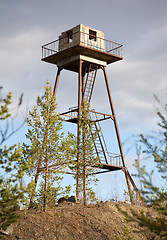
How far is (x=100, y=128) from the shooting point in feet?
69.9

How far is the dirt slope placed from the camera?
1474 centimetres

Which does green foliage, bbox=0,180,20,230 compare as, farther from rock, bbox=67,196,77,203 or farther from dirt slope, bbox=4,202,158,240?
rock, bbox=67,196,77,203

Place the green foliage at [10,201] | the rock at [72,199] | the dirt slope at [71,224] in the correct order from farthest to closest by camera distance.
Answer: the rock at [72,199]
the dirt slope at [71,224]
the green foliage at [10,201]

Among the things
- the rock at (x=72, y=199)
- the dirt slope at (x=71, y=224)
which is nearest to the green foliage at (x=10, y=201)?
the dirt slope at (x=71, y=224)

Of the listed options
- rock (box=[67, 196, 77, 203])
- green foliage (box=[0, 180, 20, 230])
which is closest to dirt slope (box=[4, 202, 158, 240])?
rock (box=[67, 196, 77, 203])

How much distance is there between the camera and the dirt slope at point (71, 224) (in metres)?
14.7

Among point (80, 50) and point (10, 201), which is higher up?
point (80, 50)

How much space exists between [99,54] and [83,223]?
10.5 meters

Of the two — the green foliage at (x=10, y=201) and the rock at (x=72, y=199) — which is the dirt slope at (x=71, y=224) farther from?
the green foliage at (x=10, y=201)

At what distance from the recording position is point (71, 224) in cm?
1558

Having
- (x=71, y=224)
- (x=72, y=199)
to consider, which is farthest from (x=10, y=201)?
(x=72, y=199)

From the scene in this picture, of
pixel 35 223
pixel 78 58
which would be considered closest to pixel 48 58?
pixel 78 58

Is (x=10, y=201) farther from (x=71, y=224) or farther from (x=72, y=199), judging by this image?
(x=72, y=199)

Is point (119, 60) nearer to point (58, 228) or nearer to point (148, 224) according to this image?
point (58, 228)
